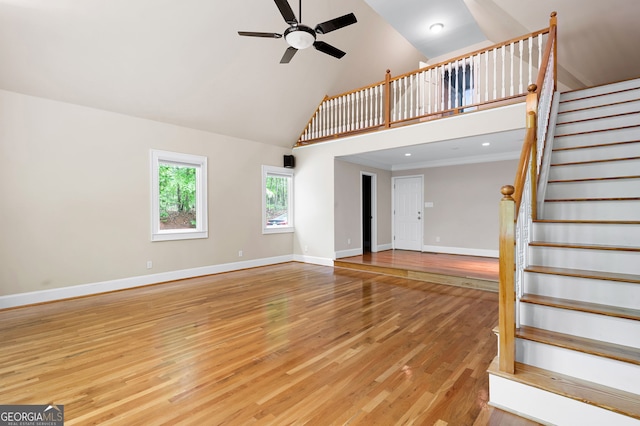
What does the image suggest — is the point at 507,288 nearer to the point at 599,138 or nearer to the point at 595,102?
the point at 599,138

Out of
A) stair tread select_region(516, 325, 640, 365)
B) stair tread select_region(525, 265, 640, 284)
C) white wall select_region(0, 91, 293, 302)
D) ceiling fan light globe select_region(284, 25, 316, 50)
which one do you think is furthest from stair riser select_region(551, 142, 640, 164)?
white wall select_region(0, 91, 293, 302)

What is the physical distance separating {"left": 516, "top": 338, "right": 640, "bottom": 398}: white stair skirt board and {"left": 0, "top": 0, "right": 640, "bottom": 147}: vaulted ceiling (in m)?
5.17

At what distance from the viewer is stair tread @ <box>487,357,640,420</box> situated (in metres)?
1.54

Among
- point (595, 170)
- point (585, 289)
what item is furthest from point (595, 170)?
point (585, 289)

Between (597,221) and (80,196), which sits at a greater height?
(80,196)

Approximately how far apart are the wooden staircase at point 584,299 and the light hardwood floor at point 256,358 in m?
0.35

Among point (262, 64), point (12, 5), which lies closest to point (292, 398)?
point (12, 5)

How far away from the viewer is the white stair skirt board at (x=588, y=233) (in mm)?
2318

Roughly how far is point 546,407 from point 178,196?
586 centimetres

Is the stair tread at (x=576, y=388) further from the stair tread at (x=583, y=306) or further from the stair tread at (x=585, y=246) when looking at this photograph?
the stair tread at (x=585, y=246)

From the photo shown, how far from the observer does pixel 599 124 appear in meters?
3.51

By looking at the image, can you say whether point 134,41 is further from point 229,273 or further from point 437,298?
point 437,298

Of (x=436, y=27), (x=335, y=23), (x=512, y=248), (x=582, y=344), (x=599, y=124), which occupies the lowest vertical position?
(x=582, y=344)

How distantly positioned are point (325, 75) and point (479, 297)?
5.29m
